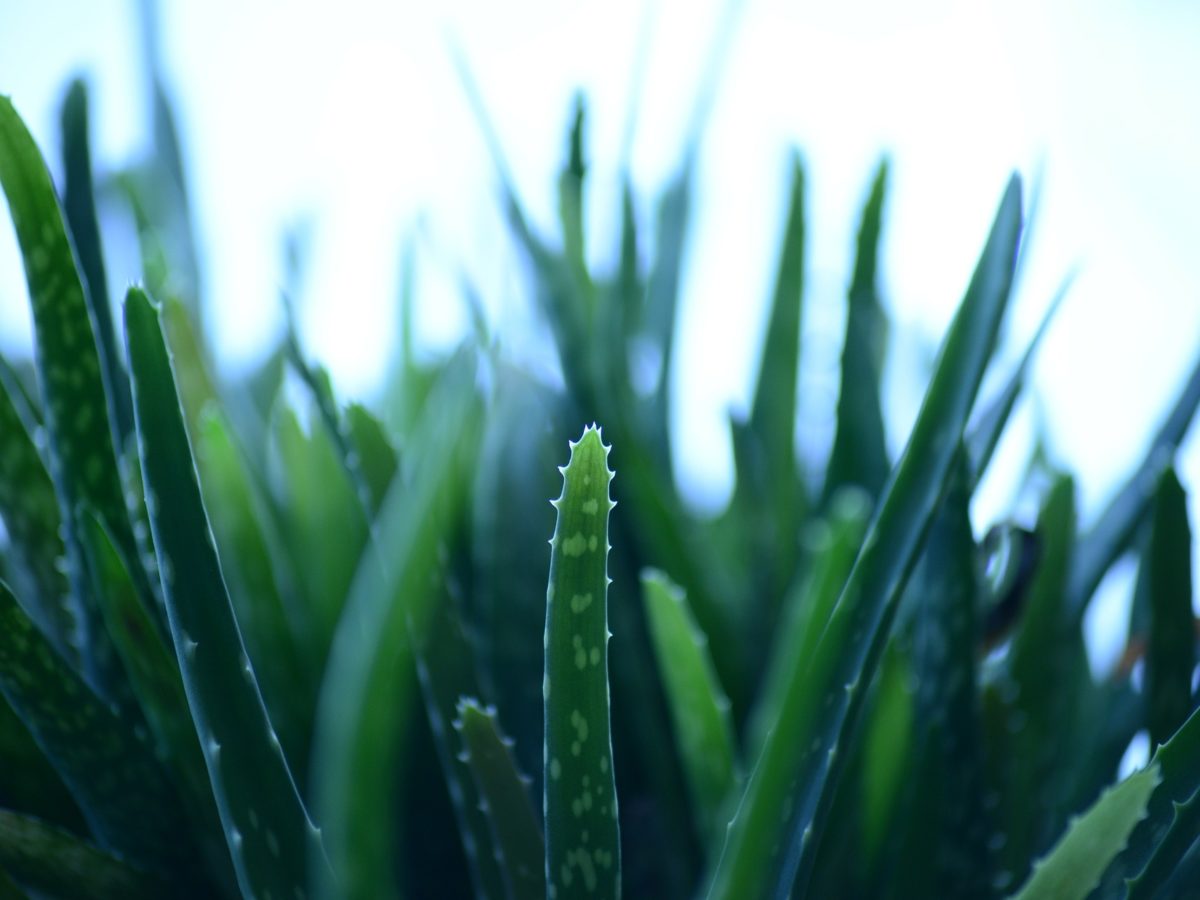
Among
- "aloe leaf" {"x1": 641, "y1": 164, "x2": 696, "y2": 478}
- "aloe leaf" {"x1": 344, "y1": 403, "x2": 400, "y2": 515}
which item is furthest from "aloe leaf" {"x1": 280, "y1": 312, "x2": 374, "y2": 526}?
"aloe leaf" {"x1": 641, "y1": 164, "x2": 696, "y2": 478}

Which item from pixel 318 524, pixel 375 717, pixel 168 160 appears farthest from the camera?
pixel 168 160

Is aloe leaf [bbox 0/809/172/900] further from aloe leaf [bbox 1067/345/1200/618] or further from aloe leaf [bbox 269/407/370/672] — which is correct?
aloe leaf [bbox 1067/345/1200/618]

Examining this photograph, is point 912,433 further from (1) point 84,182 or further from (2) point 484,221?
(2) point 484,221

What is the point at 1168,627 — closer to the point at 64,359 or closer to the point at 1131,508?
the point at 1131,508

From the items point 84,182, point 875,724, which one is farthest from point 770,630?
point 84,182

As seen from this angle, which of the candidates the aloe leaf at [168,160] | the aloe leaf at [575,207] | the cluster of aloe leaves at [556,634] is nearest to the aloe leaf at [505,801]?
the cluster of aloe leaves at [556,634]

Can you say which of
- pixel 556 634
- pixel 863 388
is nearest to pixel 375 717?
pixel 556 634
